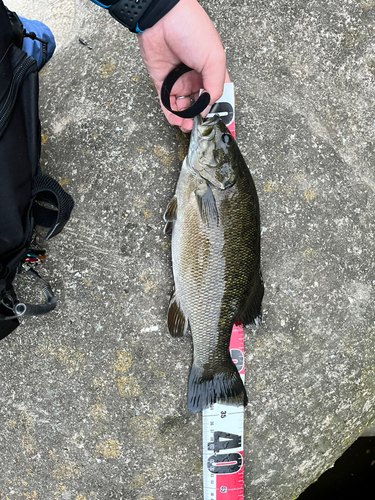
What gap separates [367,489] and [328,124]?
3259mm

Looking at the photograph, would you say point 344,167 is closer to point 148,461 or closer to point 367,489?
point 148,461

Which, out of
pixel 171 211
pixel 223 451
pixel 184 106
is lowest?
pixel 223 451

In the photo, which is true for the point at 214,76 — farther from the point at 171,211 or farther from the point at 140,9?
the point at 171,211

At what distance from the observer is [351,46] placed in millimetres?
2479

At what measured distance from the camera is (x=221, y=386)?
214cm

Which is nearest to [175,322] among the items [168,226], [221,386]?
[221,386]

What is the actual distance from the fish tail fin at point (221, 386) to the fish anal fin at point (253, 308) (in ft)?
0.80

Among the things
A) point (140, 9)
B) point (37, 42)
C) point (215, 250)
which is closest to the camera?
point (140, 9)

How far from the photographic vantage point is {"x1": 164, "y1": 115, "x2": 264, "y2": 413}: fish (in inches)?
79.6

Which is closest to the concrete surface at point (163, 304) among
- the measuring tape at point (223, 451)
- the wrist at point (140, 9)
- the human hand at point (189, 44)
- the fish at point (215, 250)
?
the measuring tape at point (223, 451)

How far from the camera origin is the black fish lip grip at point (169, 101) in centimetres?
192

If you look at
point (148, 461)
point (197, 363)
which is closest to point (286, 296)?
point (197, 363)

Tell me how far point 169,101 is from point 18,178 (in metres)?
0.92

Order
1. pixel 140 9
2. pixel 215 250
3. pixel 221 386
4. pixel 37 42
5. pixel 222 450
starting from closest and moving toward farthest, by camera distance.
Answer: pixel 140 9 → pixel 215 250 → pixel 221 386 → pixel 222 450 → pixel 37 42
